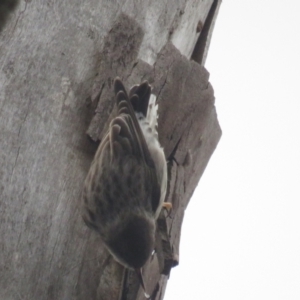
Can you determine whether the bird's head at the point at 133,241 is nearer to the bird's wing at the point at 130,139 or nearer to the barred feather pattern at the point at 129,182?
the barred feather pattern at the point at 129,182

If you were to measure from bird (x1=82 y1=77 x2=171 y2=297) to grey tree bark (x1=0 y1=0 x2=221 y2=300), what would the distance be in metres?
0.07

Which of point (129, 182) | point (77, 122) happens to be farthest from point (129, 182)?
point (77, 122)

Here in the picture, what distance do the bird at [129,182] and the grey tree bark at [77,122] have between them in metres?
0.07

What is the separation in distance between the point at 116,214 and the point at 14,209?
35.3 inches

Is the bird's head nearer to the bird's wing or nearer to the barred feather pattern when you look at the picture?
the barred feather pattern

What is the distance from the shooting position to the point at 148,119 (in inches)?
139

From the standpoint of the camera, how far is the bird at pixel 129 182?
297cm

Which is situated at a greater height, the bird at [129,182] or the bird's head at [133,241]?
the bird at [129,182]

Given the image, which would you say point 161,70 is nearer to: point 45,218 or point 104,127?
point 104,127

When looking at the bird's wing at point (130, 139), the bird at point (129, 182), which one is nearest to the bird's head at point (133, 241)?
the bird at point (129, 182)

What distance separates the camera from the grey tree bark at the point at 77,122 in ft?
8.92

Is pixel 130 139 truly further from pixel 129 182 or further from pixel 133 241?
pixel 133 241

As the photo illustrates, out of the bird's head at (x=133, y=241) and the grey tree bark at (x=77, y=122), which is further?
the bird's head at (x=133, y=241)

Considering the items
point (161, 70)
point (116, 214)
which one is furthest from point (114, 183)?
point (161, 70)
